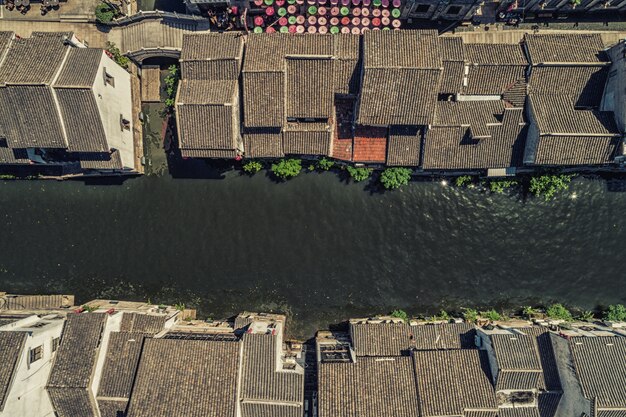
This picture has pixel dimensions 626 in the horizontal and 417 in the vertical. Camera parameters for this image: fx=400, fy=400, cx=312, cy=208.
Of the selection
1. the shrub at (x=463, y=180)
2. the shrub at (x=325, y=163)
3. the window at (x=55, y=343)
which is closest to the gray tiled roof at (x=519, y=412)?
the shrub at (x=463, y=180)

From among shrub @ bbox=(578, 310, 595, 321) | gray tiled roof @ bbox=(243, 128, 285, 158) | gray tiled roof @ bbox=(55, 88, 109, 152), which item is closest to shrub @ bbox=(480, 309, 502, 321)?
shrub @ bbox=(578, 310, 595, 321)

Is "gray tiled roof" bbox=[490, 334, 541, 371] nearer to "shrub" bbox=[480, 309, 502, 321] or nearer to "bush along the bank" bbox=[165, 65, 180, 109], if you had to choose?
"shrub" bbox=[480, 309, 502, 321]

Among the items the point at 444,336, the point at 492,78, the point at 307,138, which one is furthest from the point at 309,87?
the point at 444,336

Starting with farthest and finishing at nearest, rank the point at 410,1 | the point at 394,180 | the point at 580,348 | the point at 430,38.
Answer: the point at 394,180 → the point at 410,1 → the point at 430,38 → the point at 580,348

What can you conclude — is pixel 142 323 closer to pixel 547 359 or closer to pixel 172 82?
pixel 172 82

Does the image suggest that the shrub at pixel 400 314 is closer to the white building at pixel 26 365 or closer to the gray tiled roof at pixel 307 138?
the gray tiled roof at pixel 307 138

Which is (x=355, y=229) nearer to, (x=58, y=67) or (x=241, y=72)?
(x=241, y=72)

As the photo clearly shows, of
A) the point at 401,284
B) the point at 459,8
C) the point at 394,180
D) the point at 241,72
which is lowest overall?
the point at 401,284

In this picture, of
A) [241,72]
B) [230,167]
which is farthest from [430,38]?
[230,167]
